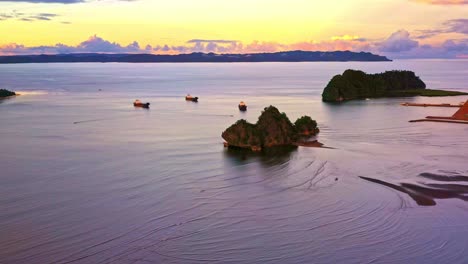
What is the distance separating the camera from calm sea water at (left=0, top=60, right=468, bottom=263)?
2359 cm

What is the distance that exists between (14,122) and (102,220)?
41114mm

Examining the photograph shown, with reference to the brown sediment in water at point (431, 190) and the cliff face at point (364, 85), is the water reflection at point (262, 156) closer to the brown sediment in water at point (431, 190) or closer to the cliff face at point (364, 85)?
the brown sediment in water at point (431, 190)

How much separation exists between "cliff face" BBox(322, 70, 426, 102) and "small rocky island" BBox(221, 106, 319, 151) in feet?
141

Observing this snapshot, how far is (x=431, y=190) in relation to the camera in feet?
106

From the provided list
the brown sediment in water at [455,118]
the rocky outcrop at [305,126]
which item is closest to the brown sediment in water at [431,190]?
the rocky outcrop at [305,126]

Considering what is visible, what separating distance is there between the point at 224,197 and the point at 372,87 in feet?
230

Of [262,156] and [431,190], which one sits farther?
[262,156]

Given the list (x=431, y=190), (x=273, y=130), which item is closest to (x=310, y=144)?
(x=273, y=130)

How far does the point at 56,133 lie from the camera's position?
55875 millimetres

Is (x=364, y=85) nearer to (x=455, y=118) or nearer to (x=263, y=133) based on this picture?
(x=455, y=118)

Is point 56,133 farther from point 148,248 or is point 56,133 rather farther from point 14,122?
point 148,248

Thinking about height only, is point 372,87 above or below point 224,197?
above

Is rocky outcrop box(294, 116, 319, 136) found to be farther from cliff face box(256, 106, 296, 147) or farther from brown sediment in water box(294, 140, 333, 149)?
cliff face box(256, 106, 296, 147)

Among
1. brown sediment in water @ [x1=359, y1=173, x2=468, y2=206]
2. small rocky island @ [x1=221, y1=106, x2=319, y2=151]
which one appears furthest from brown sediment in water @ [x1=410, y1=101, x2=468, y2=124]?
brown sediment in water @ [x1=359, y1=173, x2=468, y2=206]
